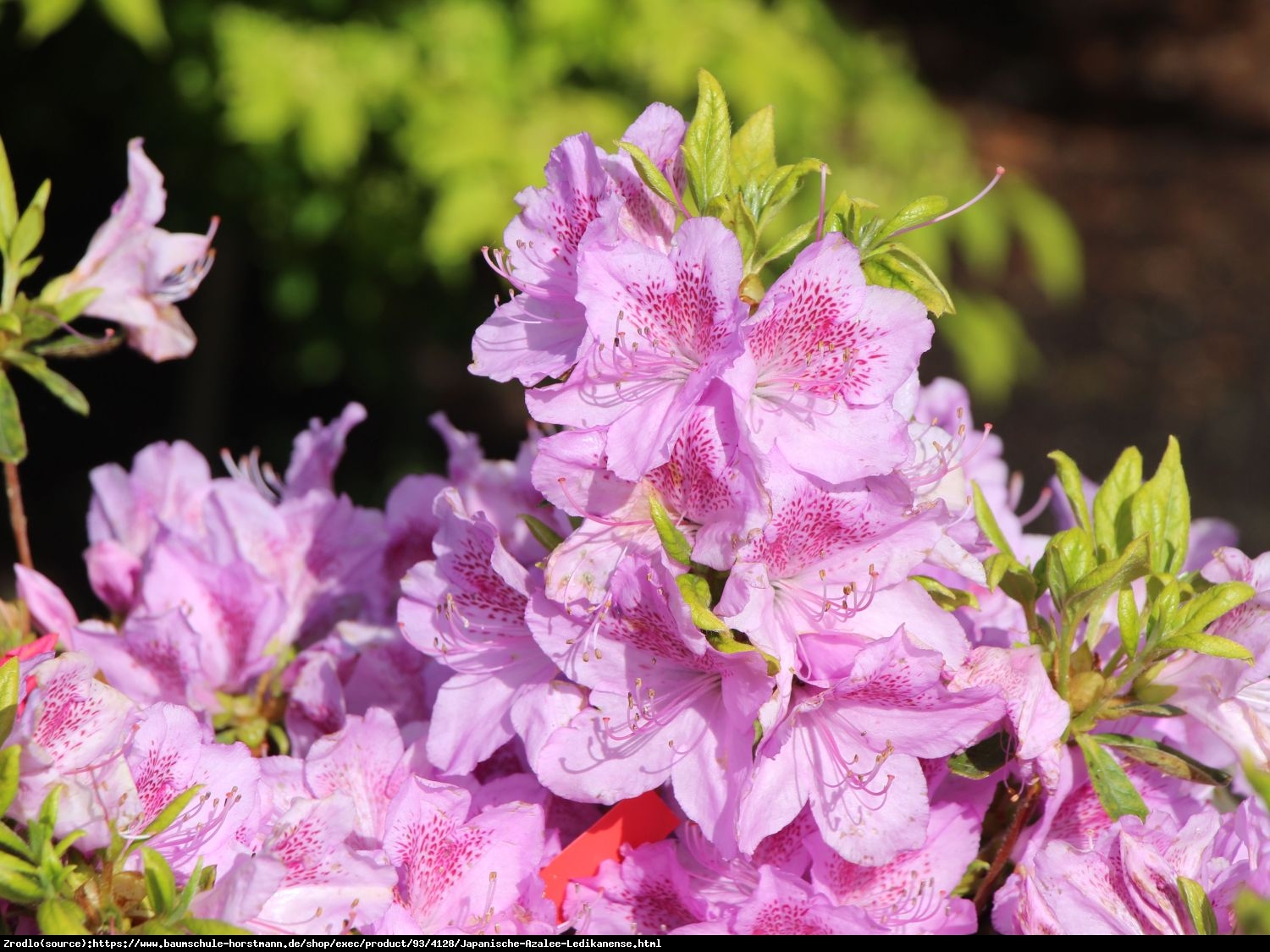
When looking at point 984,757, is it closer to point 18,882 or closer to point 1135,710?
point 1135,710

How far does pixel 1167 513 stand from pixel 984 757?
0.24 meters

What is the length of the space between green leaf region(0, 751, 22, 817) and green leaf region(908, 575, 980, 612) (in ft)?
1.83

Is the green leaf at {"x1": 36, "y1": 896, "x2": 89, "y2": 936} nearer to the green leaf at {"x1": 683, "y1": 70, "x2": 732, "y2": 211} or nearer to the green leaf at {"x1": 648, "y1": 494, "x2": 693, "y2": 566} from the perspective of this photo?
the green leaf at {"x1": 648, "y1": 494, "x2": 693, "y2": 566}

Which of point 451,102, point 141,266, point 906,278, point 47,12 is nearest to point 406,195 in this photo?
point 451,102

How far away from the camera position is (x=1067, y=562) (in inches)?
37.2

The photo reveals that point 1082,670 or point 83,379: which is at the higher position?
point 1082,670

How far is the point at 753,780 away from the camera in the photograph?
89cm

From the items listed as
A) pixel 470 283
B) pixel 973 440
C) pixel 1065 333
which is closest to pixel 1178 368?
pixel 1065 333

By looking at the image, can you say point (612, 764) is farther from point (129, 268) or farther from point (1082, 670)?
point (129, 268)

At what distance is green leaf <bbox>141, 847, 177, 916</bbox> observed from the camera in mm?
804

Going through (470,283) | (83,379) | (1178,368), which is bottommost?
(1178,368)

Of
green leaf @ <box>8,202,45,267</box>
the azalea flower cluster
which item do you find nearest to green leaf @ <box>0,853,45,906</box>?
the azalea flower cluster

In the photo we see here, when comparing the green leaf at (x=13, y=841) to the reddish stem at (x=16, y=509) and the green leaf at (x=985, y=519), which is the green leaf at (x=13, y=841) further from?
the green leaf at (x=985, y=519)

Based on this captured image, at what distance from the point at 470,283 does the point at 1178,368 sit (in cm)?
361
